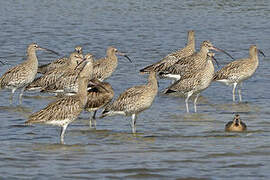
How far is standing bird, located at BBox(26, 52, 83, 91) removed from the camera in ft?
58.9

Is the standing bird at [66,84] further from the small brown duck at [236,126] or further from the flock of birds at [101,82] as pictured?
the small brown duck at [236,126]

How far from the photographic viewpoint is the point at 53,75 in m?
18.2

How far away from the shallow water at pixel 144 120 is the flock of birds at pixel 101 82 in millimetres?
365

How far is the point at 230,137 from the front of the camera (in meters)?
13.6

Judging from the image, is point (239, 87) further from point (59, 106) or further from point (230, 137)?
point (59, 106)

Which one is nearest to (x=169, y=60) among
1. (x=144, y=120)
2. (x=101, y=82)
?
(x=101, y=82)

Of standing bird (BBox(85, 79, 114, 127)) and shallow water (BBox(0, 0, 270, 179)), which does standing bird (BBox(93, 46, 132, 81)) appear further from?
standing bird (BBox(85, 79, 114, 127))

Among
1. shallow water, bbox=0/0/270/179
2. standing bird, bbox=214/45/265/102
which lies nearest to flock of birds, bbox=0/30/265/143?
standing bird, bbox=214/45/265/102

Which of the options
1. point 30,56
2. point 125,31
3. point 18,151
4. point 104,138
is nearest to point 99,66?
point 30,56

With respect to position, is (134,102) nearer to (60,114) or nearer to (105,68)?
(60,114)

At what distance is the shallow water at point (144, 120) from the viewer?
1146cm

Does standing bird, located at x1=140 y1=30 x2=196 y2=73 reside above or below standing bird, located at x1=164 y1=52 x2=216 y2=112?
above

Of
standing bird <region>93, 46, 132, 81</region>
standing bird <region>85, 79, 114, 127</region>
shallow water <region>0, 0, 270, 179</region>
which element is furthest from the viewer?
standing bird <region>93, 46, 132, 81</region>

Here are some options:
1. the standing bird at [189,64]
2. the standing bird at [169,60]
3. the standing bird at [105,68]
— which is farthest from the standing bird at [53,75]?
the standing bird at [189,64]
